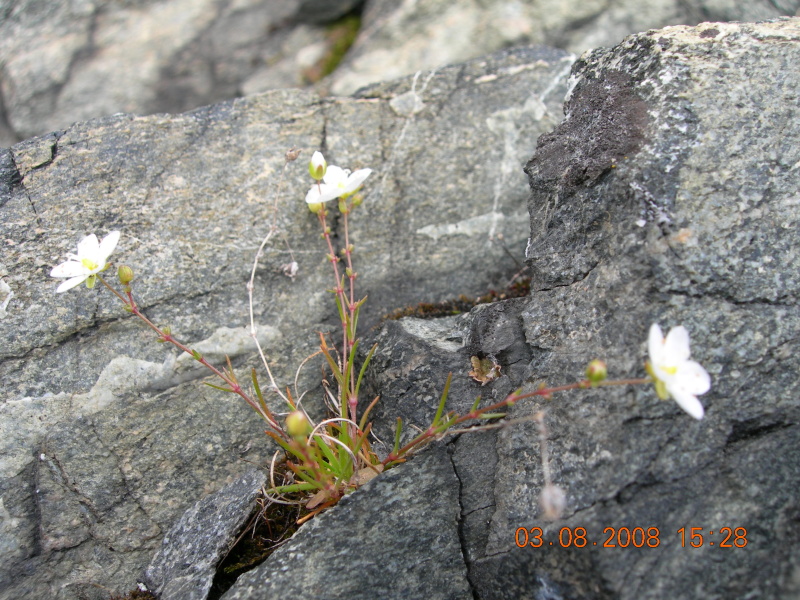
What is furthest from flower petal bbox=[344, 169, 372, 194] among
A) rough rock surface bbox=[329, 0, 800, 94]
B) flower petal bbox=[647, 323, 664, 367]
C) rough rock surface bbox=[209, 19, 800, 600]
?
rough rock surface bbox=[329, 0, 800, 94]

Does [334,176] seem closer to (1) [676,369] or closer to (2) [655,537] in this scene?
(1) [676,369]

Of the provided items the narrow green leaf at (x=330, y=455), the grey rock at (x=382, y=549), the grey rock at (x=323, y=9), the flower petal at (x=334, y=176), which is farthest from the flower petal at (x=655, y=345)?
the grey rock at (x=323, y=9)

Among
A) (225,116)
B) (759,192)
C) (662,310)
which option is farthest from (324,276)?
A: (759,192)

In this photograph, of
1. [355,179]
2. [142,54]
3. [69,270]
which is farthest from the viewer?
[142,54]

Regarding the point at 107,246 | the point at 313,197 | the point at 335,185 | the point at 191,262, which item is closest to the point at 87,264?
the point at 107,246

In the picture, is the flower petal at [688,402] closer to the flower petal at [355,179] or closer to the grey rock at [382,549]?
the grey rock at [382,549]

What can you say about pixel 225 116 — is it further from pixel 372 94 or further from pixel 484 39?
pixel 484 39
